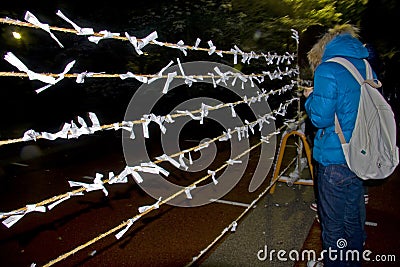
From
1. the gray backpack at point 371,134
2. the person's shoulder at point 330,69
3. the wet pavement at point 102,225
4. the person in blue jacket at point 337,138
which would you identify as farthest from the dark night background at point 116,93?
the gray backpack at point 371,134

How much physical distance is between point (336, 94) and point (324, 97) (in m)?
0.08

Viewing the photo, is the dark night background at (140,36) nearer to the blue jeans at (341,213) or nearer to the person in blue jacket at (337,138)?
the person in blue jacket at (337,138)

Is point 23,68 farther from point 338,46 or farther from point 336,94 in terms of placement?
point 338,46

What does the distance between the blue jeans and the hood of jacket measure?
80 centimetres

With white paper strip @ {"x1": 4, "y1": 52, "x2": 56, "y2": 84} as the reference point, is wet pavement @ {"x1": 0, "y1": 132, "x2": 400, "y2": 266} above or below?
below

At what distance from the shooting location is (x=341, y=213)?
2520 mm

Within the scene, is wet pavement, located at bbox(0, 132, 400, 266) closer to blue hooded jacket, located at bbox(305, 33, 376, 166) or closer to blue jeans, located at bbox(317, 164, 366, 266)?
blue jeans, located at bbox(317, 164, 366, 266)

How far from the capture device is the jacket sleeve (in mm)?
2246

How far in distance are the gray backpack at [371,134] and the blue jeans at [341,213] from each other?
7.0 inches

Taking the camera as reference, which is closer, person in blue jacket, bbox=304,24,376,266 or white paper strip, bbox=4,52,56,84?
white paper strip, bbox=4,52,56,84

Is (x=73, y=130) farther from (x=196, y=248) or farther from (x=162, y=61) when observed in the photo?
(x=162, y=61)

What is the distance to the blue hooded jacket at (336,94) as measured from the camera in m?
2.25
